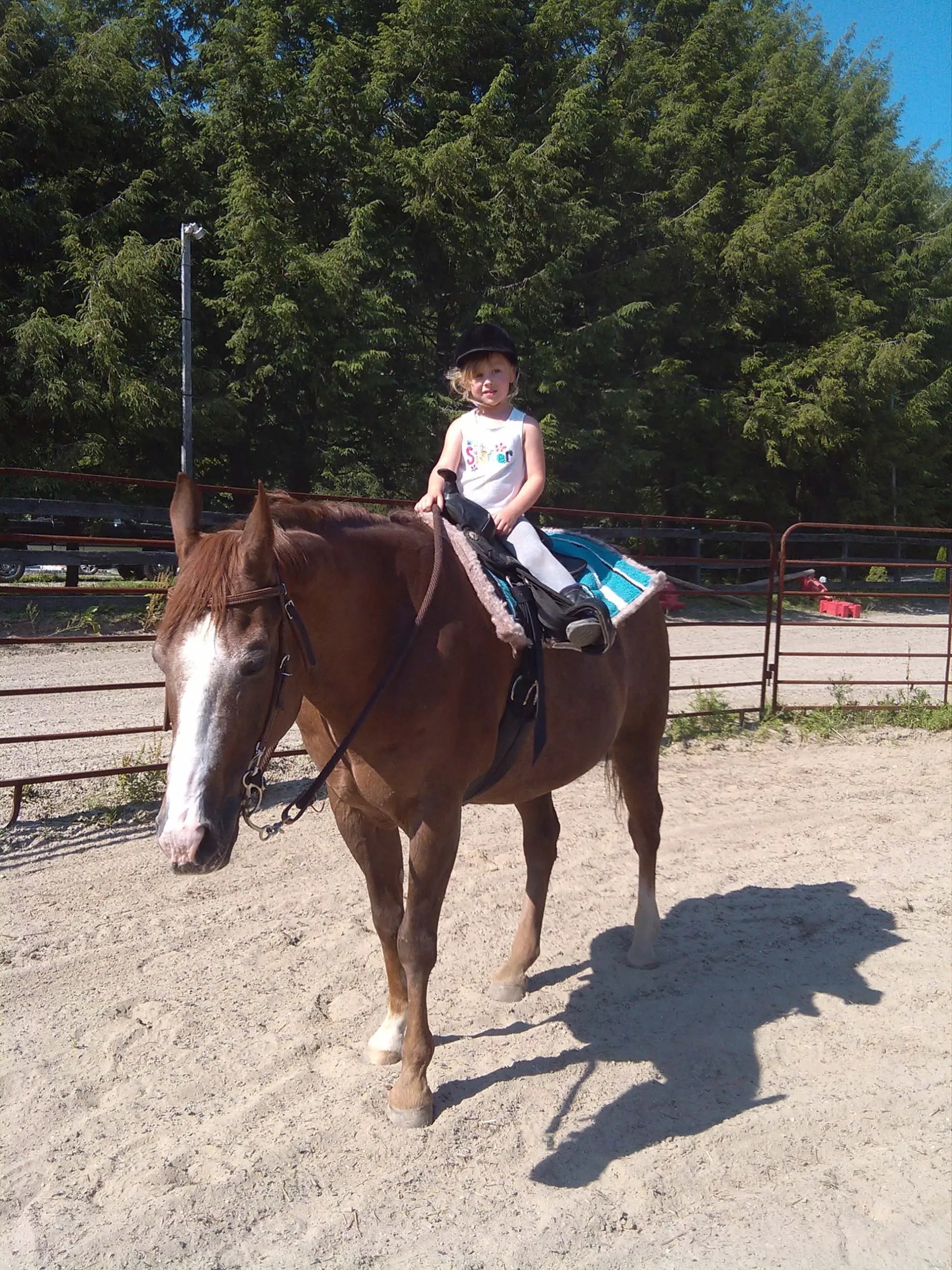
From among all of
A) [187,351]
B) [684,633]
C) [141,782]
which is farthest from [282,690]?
[684,633]

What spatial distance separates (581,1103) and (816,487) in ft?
72.3

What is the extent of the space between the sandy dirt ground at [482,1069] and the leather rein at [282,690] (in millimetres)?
1000

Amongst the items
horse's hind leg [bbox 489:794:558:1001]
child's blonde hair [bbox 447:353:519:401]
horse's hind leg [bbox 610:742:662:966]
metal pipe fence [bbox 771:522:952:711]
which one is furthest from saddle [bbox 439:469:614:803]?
metal pipe fence [bbox 771:522:952:711]

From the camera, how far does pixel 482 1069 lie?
2.84 metres

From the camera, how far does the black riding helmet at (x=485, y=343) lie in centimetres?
295

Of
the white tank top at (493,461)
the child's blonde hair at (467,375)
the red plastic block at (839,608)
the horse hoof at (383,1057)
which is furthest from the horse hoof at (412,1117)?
the red plastic block at (839,608)

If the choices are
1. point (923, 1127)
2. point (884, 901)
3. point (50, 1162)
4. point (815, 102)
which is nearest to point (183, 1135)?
point (50, 1162)

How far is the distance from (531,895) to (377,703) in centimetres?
152

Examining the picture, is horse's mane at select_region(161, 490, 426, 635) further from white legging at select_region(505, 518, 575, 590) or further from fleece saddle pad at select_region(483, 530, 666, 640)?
fleece saddle pad at select_region(483, 530, 666, 640)

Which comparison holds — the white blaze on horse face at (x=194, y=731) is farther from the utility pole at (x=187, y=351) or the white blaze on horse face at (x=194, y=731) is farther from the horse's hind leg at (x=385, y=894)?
the utility pole at (x=187, y=351)

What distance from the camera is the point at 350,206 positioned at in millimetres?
14273

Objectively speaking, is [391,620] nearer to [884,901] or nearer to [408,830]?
[408,830]

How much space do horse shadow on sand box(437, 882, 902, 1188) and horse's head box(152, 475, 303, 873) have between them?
4.79 ft

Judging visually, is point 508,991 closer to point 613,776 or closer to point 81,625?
point 613,776
